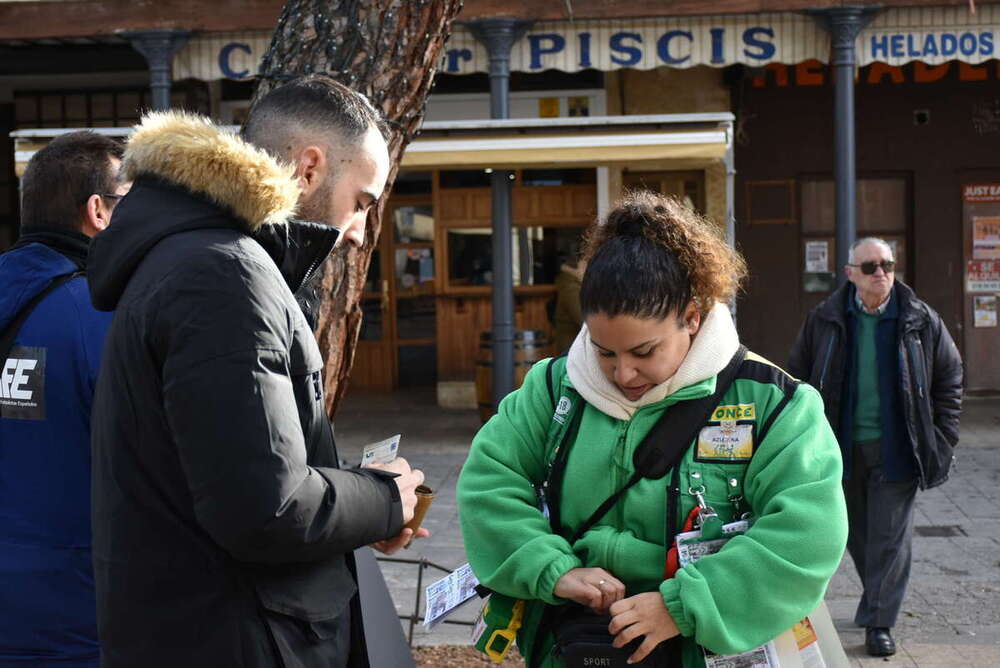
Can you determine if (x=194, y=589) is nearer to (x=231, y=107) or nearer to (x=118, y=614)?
(x=118, y=614)

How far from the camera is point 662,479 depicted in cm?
232

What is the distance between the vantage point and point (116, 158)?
2920 millimetres

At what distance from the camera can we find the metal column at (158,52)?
10883mm

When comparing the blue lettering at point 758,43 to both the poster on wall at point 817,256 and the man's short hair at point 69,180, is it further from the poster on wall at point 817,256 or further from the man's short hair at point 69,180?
the man's short hair at point 69,180

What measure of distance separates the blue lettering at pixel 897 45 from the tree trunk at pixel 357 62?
7933 mm

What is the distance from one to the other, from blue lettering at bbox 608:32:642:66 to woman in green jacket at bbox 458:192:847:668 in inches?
348

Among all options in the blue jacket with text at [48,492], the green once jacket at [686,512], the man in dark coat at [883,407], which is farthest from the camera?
the man in dark coat at [883,407]

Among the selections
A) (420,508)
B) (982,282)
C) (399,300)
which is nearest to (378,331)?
(399,300)

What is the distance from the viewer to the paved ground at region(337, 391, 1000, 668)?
5348 millimetres

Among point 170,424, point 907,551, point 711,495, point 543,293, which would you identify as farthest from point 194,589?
point 543,293

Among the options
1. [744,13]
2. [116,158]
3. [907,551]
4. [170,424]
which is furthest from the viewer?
[744,13]

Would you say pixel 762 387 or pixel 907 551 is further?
pixel 907 551

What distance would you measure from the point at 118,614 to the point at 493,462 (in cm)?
80

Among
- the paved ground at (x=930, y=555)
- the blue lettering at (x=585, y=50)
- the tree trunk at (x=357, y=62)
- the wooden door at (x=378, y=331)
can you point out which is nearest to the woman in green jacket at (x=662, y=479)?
the tree trunk at (x=357, y=62)
